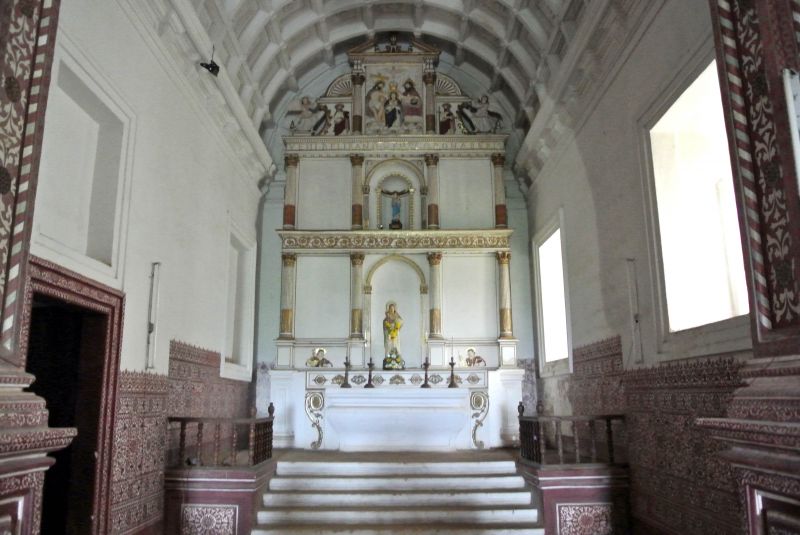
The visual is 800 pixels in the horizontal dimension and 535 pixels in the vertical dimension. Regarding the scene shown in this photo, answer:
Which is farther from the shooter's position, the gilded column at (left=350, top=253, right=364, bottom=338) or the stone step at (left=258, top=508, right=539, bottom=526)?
the gilded column at (left=350, top=253, right=364, bottom=338)

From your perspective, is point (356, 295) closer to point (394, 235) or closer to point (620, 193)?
point (394, 235)

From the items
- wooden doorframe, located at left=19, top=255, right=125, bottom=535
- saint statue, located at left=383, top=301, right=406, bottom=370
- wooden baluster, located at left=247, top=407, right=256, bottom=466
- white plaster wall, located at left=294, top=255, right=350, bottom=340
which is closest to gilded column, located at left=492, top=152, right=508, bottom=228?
saint statue, located at left=383, top=301, right=406, bottom=370

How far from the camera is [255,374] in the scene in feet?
33.6

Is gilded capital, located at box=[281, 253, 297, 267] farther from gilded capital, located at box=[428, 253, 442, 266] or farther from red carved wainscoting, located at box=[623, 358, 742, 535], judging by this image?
red carved wainscoting, located at box=[623, 358, 742, 535]

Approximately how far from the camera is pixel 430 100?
436 inches

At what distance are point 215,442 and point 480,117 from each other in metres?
7.17

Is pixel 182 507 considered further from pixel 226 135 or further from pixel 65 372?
pixel 226 135

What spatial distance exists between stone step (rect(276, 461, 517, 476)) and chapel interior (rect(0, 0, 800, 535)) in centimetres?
3

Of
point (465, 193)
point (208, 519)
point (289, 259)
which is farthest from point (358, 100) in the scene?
point (208, 519)

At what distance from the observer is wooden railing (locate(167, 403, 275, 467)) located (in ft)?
20.5

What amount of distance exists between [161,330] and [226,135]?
3.38 metres

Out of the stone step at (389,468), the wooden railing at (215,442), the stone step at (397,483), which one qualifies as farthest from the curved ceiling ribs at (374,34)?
the stone step at (397,483)

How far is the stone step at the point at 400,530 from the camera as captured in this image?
19.4 ft

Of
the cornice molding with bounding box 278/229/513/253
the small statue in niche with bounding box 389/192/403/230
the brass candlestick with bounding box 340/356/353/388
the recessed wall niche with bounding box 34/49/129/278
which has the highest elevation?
the small statue in niche with bounding box 389/192/403/230
